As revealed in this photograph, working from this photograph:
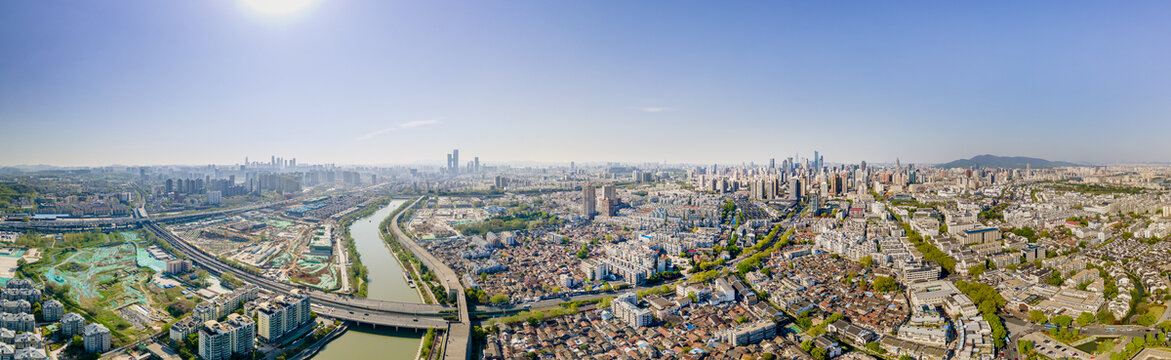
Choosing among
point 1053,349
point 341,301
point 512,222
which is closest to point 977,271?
point 1053,349

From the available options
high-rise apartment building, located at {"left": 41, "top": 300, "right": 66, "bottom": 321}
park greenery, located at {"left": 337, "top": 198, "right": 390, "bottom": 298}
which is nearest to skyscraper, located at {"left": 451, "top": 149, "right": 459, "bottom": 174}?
park greenery, located at {"left": 337, "top": 198, "right": 390, "bottom": 298}

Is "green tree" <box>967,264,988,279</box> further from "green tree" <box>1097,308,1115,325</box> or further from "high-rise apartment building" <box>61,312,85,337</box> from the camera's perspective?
"high-rise apartment building" <box>61,312,85,337</box>

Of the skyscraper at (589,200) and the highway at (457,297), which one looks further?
the skyscraper at (589,200)

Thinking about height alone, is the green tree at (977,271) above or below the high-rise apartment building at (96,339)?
above

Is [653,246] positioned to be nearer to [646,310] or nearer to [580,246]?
[580,246]

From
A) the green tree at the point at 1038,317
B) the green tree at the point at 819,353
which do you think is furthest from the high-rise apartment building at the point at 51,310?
the green tree at the point at 1038,317

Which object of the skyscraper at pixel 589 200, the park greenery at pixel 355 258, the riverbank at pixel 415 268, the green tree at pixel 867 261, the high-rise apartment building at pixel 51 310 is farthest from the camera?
the skyscraper at pixel 589 200

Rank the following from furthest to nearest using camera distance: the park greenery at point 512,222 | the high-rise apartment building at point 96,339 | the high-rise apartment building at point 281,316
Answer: the park greenery at point 512,222, the high-rise apartment building at point 281,316, the high-rise apartment building at point 96,339

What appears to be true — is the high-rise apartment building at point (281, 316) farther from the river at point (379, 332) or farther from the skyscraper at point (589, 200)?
the skyscraper at point (589, 200)
